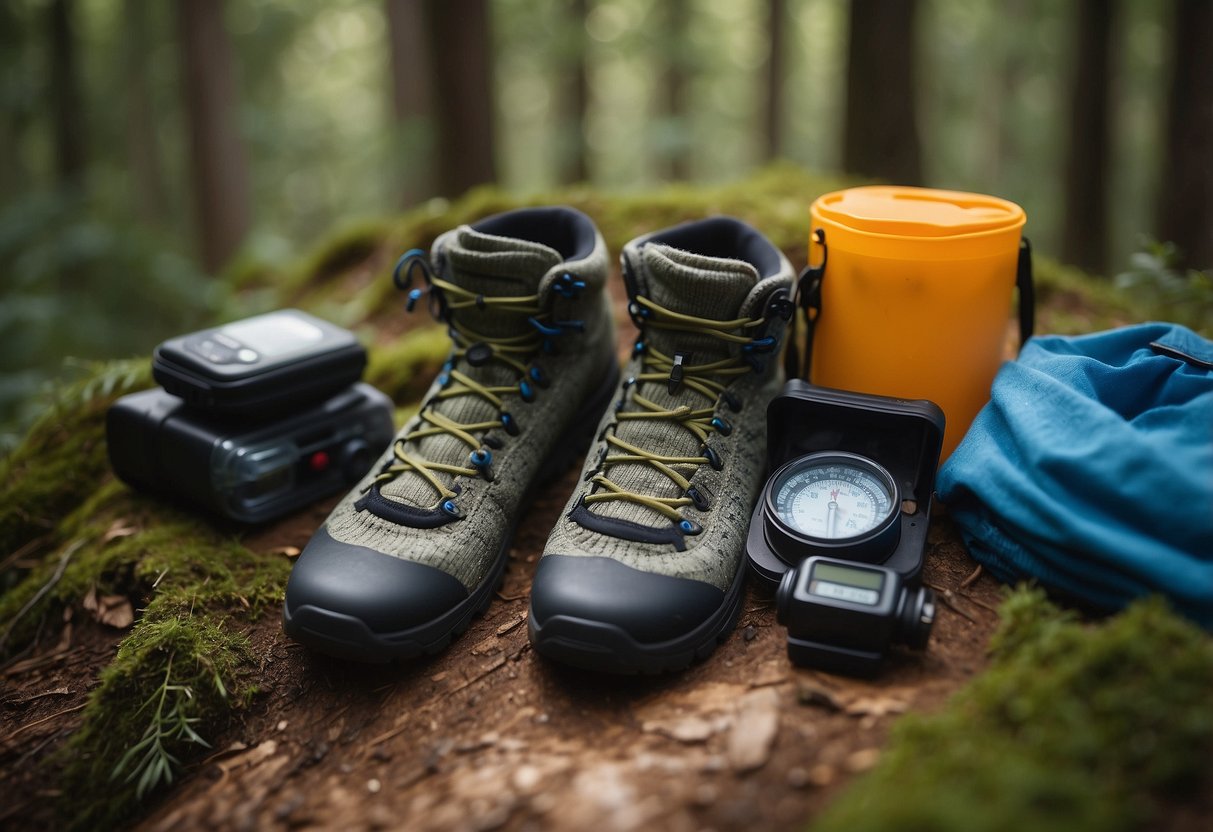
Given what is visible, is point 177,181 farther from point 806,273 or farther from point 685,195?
point 806,273

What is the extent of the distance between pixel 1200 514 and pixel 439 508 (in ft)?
6.18

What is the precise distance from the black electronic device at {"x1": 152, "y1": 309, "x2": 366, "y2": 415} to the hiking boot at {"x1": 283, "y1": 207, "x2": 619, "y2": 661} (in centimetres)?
41

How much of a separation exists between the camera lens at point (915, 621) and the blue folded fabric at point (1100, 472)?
0.39 meters

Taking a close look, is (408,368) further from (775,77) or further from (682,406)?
(775,77)

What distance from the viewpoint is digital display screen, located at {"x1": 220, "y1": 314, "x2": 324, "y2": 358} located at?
9.48 ft

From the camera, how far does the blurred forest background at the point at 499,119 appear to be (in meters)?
5.93

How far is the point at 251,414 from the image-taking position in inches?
110

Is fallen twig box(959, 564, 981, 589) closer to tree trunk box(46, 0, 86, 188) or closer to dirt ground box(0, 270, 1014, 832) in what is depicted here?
dirt ground box(0, 270, 1014, 832)

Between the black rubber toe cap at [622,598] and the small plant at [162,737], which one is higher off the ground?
the black rubber toe cap at [622,598]

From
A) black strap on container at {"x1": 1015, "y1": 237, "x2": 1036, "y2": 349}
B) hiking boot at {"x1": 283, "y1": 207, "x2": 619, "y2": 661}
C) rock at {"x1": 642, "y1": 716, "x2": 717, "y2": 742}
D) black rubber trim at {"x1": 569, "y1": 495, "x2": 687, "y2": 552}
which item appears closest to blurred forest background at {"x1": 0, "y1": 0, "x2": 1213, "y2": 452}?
black strap on container at {"x1": 1015, "y1": 237, "x2": 1036, "y2": 349}

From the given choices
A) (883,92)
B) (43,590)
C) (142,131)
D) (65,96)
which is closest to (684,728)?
(43,590)

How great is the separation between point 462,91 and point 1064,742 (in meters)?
5.86

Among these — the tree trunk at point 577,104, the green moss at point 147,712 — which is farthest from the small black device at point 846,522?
the tree trunk at point 577,104

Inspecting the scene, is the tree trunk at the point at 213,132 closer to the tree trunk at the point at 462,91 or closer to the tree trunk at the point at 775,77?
the tree trunk at the point at 462,91
